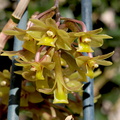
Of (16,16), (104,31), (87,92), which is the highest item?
(104,31)

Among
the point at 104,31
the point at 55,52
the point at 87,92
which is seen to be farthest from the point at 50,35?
the point at 104,31

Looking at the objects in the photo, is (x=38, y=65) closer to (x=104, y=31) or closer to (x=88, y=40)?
(x=88, y=40)

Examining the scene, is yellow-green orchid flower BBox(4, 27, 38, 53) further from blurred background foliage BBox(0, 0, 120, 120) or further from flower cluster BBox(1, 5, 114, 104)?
blurred background foliage BBox(0, 0, 120, 120)

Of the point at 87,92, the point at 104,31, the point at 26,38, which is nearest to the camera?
the point at 26,38

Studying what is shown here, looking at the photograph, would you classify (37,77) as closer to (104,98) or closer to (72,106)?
(72,106)

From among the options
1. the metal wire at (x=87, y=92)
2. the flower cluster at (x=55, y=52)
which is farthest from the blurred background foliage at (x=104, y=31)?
the flower cluster at (x=55, y=52)

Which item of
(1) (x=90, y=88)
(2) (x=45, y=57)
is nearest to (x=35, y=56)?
(2) (x=45, y=57)

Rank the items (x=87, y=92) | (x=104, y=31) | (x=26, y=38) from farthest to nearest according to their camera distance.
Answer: (x=104, y=31) → (x=87, y=92) → (x=26, y=38)

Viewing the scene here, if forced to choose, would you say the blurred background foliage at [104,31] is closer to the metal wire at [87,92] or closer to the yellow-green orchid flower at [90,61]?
the metal wire at [87,92]

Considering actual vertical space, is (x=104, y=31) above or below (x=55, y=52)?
above
